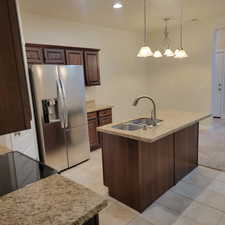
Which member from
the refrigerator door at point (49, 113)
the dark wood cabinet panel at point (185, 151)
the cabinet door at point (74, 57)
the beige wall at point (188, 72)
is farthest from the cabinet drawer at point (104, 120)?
the beige wall at point (188, 72)

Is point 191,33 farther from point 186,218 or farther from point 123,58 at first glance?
point 186,218

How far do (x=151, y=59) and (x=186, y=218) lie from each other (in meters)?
4.91

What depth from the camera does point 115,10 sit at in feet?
12.2

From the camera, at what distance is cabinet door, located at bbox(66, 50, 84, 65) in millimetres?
3814

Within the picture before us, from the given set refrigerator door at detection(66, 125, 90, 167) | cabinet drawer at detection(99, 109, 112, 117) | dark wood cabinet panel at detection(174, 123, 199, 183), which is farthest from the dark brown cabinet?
dark wood cabinet panel at detection(174, 123, 199, 183)

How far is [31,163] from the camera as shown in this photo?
1450 millimetres

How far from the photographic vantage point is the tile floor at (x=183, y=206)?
2.15 metres

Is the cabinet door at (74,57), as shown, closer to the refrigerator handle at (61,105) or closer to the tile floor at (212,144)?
the refrigerator handle at (61,105)

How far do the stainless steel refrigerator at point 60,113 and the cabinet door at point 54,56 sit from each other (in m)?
0.51

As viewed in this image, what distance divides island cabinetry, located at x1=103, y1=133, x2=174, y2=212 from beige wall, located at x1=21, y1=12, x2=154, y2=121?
97.9 inches

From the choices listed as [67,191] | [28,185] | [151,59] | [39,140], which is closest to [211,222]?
[67,191]

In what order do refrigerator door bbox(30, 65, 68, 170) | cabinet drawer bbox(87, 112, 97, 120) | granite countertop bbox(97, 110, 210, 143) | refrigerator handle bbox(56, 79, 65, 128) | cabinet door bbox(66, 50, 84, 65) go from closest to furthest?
→ granite countertop bbox(97, 110, 210, 143)
refrigerator door bbox(30, 65, 68, 170)
refrigerator handle bbox(56, 79, 65, 128)
cabinet door bbox(66, 50, 84, 65)
cabinet drawer bbox(87, 112, 97, 120)

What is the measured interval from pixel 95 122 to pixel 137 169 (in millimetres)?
2058

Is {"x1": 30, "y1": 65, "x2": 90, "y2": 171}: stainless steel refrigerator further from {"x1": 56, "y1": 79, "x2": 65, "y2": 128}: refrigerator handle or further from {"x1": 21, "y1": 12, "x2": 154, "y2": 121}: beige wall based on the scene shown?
{"x1": 21, "y1": 12, "x2": 154, "y2": 121}: beige wall
